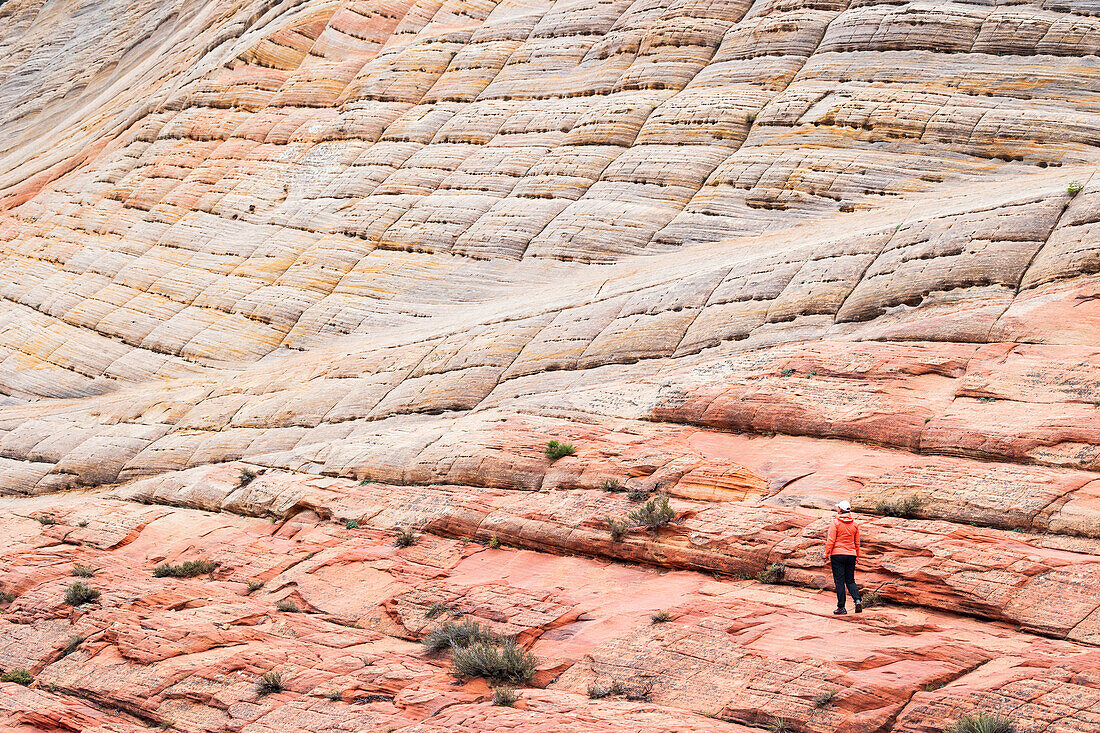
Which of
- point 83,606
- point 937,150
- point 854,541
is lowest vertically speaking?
point 83,606

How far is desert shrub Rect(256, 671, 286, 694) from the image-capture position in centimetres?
1208

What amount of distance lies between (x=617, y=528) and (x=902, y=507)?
12.8ft

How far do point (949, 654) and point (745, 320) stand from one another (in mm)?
9460

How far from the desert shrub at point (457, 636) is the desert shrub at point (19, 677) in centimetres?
607

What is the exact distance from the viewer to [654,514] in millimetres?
13336

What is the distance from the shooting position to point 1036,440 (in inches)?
491

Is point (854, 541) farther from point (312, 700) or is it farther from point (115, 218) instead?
point (115, 218)

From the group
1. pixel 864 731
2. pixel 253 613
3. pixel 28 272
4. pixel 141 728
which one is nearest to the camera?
pixel 864 731

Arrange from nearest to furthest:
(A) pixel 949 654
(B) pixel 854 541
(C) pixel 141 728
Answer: (A) pixel 949 654 < (B) pixel 854 541 < (C) pixel 141 728

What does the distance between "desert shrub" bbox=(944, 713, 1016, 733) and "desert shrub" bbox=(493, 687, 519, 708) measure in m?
4.70

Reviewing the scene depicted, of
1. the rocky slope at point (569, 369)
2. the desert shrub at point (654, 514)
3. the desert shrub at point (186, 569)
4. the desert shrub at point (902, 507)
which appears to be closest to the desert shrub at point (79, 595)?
the rocky slope at point (569, 369)

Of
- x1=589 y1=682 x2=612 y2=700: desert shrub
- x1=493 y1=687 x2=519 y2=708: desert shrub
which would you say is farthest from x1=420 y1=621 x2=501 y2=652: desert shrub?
x1=589 y1=682 x2=612 y2=700: desert shrub

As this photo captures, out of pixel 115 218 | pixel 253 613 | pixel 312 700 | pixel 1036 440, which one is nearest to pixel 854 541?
pixel 1036 440

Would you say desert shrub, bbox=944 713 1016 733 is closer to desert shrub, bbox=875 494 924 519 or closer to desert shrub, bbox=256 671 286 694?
desert shrub, bbox=875 494 924 519
